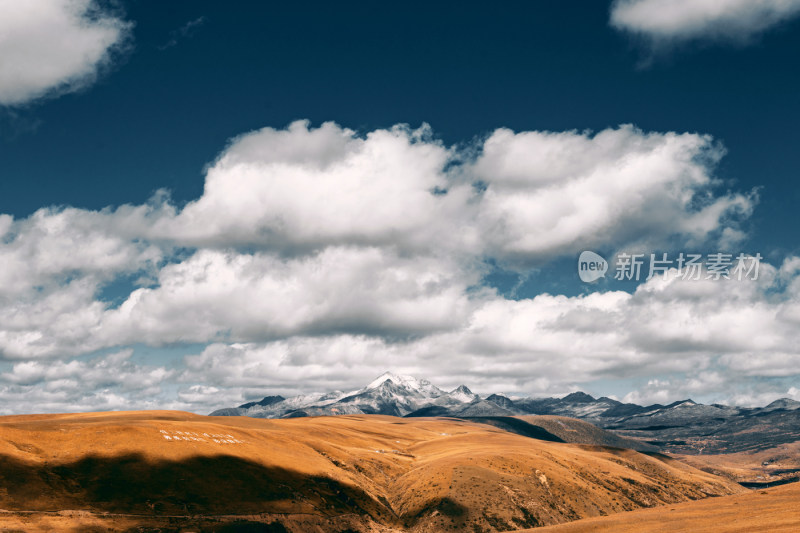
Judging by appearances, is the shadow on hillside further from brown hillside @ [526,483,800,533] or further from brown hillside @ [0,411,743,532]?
brown hillside @ [526,483,800,533]

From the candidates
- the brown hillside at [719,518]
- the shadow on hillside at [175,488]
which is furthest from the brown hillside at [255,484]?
the brown hillside at [719,518]

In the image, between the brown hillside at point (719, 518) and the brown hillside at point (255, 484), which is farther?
the brown hillside at point (255, 484)

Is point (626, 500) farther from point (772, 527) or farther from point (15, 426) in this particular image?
point (15, 426)

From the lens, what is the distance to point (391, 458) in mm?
197375

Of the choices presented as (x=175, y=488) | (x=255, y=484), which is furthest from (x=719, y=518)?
(x=175, y=488)

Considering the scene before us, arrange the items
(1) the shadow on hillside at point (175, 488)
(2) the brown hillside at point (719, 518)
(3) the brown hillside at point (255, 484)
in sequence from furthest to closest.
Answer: (3) the brown hillside at point (255, 484), (1) the shadow on hillside at point (175, 488), (2) the brown hillside at point (719, 518)

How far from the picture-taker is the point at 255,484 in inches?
5059

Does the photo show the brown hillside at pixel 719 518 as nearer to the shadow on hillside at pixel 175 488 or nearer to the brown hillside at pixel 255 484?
the brown hillside at pixel 255 484

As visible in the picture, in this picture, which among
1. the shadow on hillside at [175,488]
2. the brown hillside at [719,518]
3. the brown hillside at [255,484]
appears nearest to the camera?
the brown hillside at [719,518]

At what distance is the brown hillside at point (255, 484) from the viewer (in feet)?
343

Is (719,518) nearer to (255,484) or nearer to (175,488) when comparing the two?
(255,484)

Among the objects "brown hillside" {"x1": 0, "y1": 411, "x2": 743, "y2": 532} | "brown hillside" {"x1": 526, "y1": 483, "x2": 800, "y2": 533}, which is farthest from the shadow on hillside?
"brown hillside" {"x1": 526, "y1": 483, "x2": 800, "y2": 533}

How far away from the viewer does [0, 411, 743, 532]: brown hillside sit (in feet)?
343

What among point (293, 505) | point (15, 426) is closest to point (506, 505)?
point (293, 505)
